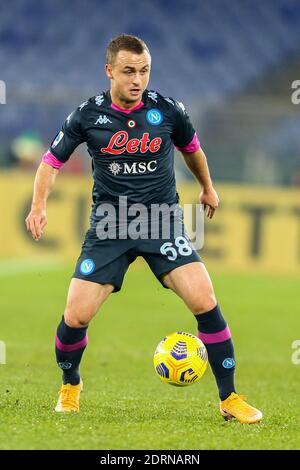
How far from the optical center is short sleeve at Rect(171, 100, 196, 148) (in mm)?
5582

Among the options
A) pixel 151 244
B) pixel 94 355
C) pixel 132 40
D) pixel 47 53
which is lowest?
pixel 94 355

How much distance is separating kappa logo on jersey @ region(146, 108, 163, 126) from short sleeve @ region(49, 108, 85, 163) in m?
0.40

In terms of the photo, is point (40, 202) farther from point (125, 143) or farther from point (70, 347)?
point (70, 347)

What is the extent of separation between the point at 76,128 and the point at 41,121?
467 inches

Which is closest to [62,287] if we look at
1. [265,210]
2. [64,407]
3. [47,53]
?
[265,210]

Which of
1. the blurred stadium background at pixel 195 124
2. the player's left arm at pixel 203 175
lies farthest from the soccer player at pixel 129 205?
the blurred stadium background at pixel 195 124

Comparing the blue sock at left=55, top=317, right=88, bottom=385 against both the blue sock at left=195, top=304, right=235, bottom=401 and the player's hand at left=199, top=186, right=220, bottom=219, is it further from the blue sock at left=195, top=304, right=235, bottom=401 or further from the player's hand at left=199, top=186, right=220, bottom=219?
the player's hand at left=199, top=186, right=220, bottom=219

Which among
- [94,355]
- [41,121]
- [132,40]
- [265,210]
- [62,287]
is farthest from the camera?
[41,121]

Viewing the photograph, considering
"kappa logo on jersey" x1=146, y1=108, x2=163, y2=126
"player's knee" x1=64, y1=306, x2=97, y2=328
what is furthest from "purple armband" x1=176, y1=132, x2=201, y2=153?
"player's knee" x1=64, y1=306, x2=97, y2=328

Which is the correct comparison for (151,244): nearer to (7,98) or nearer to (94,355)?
(94,355)

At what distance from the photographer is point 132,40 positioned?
533 cm

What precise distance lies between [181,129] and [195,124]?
1026 cm

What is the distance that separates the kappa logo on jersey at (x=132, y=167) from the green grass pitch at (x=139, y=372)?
54.9 inches

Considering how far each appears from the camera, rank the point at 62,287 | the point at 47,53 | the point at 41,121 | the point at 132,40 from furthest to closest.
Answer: the point at 47,53
the point at 41,121
the point at 62,287
the point at 132,40
